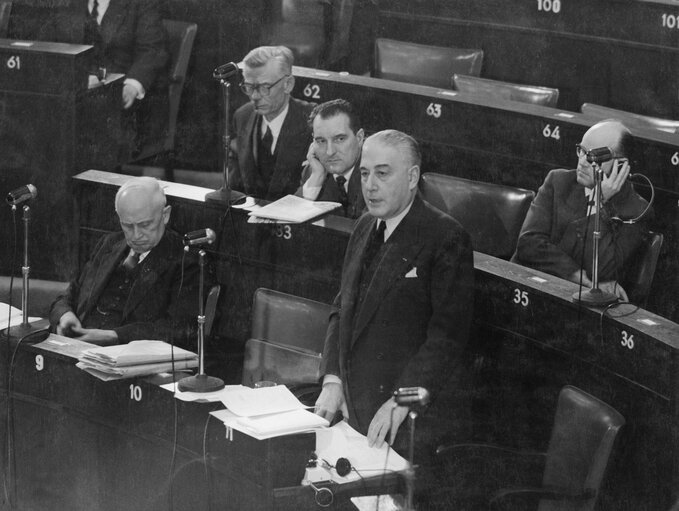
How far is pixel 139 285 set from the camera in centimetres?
339

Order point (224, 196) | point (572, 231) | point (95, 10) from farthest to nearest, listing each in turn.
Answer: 1. point (95, 10)
2. point (224, 196)
3. point (572, 231)

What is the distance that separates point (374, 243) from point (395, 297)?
0.15 meters

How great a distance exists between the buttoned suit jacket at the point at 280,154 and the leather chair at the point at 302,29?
2.22ft

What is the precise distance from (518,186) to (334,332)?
111cm

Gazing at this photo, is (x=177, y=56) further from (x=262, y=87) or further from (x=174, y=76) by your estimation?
(x=262, y=87)

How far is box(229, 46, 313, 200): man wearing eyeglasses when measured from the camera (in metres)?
3.83

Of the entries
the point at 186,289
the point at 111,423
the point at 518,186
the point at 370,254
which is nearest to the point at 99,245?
the point at 186,289

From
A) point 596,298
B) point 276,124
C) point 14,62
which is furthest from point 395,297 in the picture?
point 14,62

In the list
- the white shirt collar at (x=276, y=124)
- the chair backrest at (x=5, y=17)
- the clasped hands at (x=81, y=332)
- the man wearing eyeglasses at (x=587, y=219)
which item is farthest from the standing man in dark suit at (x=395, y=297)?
the chair backrest at (x=5, y=17)

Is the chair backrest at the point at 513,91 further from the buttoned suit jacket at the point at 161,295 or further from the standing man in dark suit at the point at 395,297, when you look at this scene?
the standing man in dark suit at the point at 395,297

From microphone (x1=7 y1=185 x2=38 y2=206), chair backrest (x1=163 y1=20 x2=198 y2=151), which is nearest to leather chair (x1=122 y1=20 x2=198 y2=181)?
chair backrest (x1=163 y1=20 x2=198 y2=151)

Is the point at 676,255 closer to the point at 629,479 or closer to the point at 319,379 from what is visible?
the point at 629,479

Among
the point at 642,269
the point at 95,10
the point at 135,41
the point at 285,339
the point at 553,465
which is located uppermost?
the point at 95,10

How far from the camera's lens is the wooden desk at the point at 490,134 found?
3477mm
